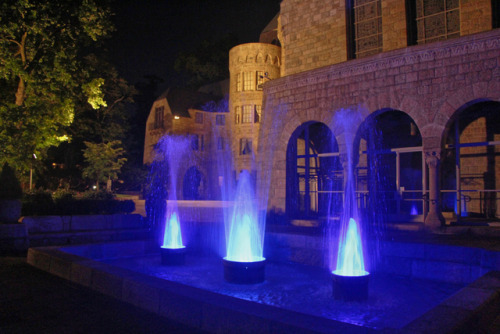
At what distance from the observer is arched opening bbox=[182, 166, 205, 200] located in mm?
40219

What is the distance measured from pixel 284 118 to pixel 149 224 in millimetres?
6805

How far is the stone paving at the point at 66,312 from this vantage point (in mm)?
Result: 4676

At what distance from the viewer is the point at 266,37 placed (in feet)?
117

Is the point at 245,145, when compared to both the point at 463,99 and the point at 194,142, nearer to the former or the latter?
the point at 194,142

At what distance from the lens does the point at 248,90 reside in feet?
110

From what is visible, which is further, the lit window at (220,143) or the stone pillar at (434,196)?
the lit window at (220,143)

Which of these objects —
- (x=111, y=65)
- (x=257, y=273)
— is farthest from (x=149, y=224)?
(x=111, y=65)

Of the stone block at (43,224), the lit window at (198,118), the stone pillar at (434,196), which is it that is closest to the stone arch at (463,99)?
the stone pillar at (434,196)

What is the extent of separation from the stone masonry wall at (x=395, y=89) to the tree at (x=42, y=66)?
9333mm

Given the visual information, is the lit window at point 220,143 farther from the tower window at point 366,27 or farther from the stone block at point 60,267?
the stone block at point 60,267

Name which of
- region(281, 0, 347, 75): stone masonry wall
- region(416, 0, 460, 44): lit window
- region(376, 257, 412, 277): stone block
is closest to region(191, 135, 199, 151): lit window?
region(281, 0, 347, 75): stone masonry wall

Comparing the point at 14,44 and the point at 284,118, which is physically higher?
the point at 14,44

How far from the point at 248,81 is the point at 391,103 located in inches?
833

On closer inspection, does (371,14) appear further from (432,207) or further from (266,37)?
(266,37)
